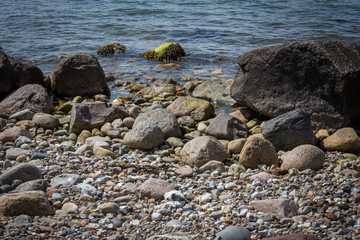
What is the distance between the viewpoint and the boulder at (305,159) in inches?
189

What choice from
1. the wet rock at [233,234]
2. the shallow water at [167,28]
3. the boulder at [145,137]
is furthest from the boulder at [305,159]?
the shallow water at [167,28]

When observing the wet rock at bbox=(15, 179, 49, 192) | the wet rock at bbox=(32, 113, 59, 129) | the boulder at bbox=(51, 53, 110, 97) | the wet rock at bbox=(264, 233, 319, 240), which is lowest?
the wet rock at bbox=(32, 113, 59, 129)

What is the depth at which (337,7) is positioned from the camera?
798 inches

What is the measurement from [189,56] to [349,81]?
657cm

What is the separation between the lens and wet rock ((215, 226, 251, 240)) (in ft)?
10.7

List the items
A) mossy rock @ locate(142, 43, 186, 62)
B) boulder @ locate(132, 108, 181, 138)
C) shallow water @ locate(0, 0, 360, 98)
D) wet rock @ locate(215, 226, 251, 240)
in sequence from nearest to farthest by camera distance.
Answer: wet rock @ locate(215, 226, 251, 240)
boulder @ locate(132, 108, 181, 138)
shallow water @ locate(0, 0, 360, 98)
mossy rock @ locate(142, 43, 186, 62)

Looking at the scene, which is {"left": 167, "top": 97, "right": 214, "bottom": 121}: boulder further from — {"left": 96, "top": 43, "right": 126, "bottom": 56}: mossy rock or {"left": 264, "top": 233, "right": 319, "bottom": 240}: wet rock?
{"left": 96, "top": 43, "right": 126, "bottom": 56}: mossy rock

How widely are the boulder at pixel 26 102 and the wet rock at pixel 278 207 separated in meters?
5.03

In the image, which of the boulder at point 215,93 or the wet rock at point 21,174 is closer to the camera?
the wet rock at point 21,174

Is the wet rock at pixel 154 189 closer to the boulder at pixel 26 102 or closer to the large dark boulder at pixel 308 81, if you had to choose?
the large dark boulder at pixel 308 81

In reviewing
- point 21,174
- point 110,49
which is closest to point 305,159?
point 21,174

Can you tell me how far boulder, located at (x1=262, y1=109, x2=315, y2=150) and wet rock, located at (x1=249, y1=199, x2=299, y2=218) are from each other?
1.88 metres

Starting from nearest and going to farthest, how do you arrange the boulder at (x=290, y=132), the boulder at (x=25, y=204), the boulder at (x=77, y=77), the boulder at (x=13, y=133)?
the boulder at (x=25, y=204), the boulder at (x=290, y=132), the boulder at (x=13, y=133), the boulder at (x=77, y=77)

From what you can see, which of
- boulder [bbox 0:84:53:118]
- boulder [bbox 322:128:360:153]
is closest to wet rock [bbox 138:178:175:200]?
boulder [bbox 322:128:360:153]
